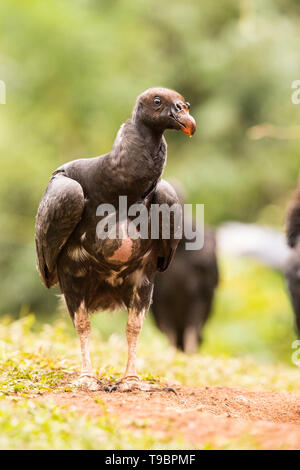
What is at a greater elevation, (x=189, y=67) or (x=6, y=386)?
(x=189, y=67)

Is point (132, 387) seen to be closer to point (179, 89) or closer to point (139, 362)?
point (139, 362)

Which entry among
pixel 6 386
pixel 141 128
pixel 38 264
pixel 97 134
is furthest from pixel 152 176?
pixel 97 134

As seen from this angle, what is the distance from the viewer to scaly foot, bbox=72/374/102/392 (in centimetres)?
557

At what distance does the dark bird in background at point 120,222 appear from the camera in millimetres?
5348

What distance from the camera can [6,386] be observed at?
541 centimetres

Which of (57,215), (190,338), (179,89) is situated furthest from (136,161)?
(179,89)

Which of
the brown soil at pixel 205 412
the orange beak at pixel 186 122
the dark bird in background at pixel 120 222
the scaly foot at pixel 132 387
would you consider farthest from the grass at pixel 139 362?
the orange beak at pixel 186 122

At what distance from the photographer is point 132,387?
566cm

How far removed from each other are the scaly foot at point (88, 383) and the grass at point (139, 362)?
0.50ft

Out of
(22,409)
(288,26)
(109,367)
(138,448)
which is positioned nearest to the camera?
(138,448)

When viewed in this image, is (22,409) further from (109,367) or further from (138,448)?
(109,367)

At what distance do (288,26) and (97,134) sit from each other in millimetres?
5058

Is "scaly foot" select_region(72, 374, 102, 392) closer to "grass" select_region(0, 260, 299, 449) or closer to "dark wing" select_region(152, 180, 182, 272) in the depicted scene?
"grass" select_region(0, 260, 299, 449)

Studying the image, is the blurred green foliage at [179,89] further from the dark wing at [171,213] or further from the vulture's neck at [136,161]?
the vulture's neck at [136,161]
